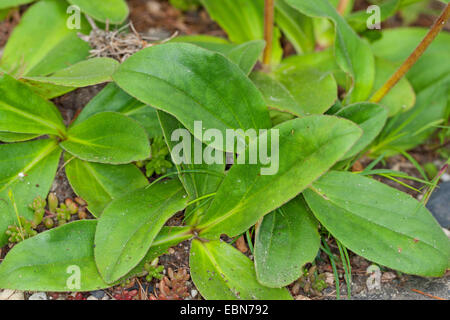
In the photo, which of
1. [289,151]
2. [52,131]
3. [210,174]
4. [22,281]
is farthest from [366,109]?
[22,281]

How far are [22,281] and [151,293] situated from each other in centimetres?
45

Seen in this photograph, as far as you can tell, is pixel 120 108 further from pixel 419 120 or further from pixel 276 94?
pixel 419 120

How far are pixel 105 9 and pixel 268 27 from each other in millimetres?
786

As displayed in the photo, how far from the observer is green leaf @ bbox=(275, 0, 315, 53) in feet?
8.26

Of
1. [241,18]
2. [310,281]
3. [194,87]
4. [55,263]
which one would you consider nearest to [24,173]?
[55,263]

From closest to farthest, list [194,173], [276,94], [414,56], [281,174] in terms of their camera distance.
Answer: [281,174] → [194,173] → [414,56] → [276,94]

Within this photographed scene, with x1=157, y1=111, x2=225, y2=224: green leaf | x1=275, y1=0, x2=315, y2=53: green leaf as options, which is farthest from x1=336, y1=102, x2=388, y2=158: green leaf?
x1=275, y1=0, x2=315, y2=53: green leaf

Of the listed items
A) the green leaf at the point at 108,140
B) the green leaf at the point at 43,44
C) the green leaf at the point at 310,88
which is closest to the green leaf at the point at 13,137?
the green leaf at the point at 108,140

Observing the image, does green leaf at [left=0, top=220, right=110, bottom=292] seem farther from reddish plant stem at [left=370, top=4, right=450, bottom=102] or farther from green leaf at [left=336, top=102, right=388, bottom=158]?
reddish plant stem at [left=370, top=4, right=450, bottom=102]

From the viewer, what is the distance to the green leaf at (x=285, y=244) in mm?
1617

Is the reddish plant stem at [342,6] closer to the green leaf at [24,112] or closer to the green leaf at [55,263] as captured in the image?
the green leaf at [24,112]

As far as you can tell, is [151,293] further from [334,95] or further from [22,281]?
[334,95]

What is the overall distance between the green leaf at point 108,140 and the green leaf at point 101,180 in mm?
77

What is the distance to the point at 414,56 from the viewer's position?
2.01 m
